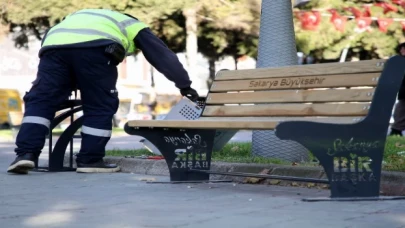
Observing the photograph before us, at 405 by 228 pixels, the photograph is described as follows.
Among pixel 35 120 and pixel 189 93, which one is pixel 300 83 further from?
pixel 35 120

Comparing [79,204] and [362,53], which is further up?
[362,53]

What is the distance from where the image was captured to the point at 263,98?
7.04m

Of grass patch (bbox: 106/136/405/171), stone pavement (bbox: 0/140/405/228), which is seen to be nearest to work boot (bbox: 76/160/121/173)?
stone pavement (bbox: 0/140/405/228)

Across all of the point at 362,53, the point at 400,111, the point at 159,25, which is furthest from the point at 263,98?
the point at 362,53

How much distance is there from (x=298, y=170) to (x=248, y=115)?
1.85 ft

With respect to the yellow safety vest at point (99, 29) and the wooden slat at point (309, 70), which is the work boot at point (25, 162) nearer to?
the yellow safety vest at point (99, 29)

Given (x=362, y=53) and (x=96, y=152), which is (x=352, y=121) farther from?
(x=362, y=53)

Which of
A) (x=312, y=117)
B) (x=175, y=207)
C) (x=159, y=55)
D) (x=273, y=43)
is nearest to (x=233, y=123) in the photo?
(x=312, y=117)

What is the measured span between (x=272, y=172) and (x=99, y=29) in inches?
75.6

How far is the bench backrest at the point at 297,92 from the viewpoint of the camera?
617 centimetres

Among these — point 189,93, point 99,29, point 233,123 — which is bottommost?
point 233,123

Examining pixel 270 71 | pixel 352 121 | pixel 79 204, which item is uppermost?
pixel 270 71

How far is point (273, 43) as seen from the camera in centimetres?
887

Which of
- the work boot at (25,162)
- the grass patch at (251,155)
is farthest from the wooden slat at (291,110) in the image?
the work boot at (25,162)
